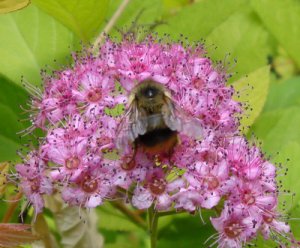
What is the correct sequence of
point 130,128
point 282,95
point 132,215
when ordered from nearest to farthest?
1. point 130,128
2. point 132,215
3. point 282,95

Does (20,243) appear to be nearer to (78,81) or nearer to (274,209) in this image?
(78,81)

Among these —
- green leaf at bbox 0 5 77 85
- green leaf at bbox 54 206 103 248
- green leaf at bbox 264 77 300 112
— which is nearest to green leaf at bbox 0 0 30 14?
green leaf at bbox 0 5 77 85

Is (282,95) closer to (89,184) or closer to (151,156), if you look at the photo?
(151,156)

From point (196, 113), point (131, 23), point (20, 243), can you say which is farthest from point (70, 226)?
point (131, 23)

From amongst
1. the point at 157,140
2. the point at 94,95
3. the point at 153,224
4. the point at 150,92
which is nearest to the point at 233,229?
the point at 153,224

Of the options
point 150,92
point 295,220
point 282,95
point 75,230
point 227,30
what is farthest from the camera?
point 282,95

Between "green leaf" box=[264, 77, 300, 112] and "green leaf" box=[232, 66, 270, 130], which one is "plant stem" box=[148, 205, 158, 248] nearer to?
"green leaf" box=[232, 66, 270, 130]

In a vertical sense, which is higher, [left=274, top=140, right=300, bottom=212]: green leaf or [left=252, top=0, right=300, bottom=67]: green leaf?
[left=252, top=0, right=300, bottom=67]: green leaf

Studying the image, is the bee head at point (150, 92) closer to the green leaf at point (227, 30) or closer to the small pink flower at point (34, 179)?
the small pink flower at point (34, 179)
